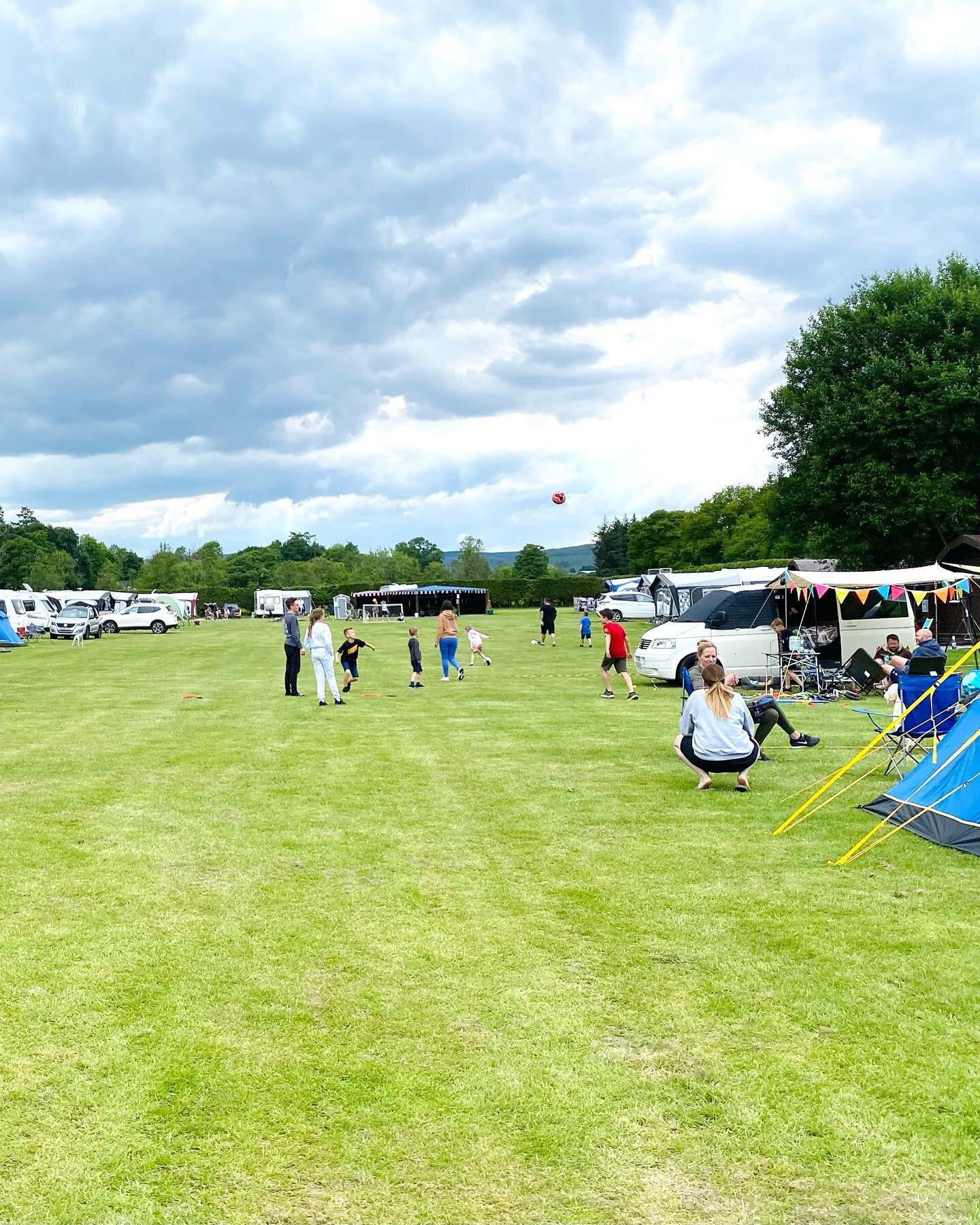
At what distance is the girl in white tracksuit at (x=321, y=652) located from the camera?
17469mm

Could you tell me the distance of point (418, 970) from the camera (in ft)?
17.7

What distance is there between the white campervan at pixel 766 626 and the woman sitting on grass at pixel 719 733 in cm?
938

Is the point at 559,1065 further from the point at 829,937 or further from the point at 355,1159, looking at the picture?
the point at 829,937

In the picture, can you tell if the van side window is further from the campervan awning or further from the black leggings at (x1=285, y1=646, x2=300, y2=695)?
the black leggings at (x1=285, y1=646, x2=300, y2=695)

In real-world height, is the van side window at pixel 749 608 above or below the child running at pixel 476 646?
above

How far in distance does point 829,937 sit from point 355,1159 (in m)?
3.17

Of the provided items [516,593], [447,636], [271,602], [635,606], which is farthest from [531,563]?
[447,636]

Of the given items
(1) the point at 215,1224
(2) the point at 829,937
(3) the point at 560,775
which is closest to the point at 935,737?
(3) the point at 560,775

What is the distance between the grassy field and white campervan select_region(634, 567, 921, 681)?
31.7 feet

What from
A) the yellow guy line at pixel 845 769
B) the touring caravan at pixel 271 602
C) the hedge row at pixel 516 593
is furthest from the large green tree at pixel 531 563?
the yellow guy line at pixel 845 769

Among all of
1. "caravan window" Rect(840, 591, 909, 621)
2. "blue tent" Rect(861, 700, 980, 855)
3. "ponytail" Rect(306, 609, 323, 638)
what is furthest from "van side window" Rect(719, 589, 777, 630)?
"blue tent" Rect(861, 700, 980, 855)

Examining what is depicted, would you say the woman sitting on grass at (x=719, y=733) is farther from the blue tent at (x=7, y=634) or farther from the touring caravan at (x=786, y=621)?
the blue tent at (x=7, y=634)

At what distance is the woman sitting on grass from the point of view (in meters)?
9.81

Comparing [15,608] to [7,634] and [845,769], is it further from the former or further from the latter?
[845,769]
